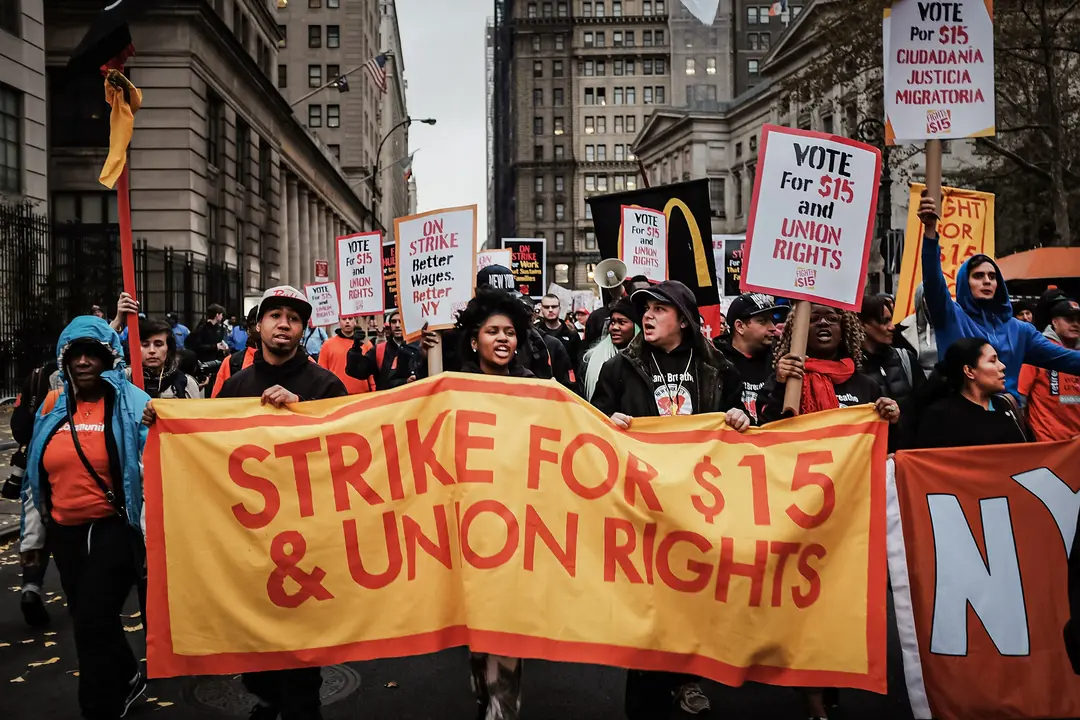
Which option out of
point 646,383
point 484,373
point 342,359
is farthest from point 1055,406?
point 342,359

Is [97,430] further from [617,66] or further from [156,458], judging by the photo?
[617,66]

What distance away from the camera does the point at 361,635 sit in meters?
4.04

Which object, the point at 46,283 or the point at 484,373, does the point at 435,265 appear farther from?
the point at 46,283

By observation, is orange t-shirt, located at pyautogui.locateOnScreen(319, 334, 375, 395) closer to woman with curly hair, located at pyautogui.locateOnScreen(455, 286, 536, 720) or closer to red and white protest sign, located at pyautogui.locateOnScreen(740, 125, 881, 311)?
woman with curly hair, located at pyautogui.locateOnScreen(455, 286, 536, 720)

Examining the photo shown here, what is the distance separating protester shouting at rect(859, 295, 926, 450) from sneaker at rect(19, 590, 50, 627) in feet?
17.2

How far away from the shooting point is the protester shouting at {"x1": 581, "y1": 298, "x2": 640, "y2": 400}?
7.36 m

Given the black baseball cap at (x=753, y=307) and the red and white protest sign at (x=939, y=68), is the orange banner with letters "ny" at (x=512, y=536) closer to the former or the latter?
the black baseball cap at (x=753, y=307)

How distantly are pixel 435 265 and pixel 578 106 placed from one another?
121 m

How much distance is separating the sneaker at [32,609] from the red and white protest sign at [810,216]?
4.86 m

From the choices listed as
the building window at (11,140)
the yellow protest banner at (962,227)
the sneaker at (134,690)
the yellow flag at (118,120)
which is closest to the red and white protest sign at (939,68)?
the yellow protest banner at (962,227)

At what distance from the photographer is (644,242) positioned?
31.3ft

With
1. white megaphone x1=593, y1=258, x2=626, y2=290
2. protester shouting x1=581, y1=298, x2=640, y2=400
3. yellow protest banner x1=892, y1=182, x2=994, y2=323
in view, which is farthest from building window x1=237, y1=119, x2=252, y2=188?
yellow protest banner x1=892, y1=182, x2=994, y2=323

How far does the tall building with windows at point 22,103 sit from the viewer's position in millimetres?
22406

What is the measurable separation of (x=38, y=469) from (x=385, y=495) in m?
1.79
